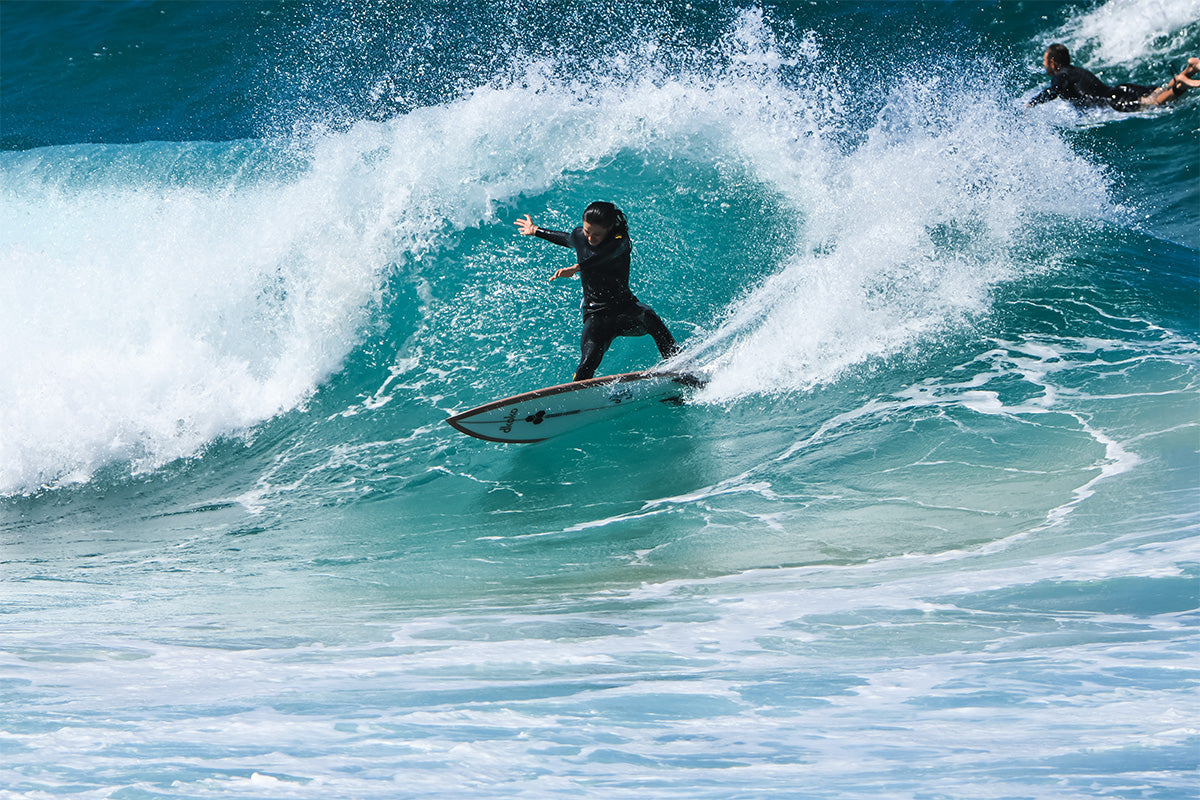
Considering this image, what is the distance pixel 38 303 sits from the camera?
31.6 ft

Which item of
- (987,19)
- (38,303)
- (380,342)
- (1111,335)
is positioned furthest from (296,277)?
(987,19)

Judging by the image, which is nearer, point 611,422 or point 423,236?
point 611,422

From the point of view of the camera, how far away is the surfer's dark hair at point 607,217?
661 centimetres

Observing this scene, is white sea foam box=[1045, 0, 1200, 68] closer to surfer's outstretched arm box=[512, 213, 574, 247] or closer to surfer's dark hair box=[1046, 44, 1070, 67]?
surfer's dark hair box=[1046, 44, 1070, 67]

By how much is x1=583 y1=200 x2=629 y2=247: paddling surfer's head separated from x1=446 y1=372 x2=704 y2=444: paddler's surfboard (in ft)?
3.59

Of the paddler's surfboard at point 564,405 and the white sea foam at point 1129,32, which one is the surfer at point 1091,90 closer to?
the white sea foam at point 1129,32

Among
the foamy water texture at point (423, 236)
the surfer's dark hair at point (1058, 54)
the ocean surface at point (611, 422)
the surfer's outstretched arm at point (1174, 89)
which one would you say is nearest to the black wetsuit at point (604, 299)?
the ocean surface at point (611, 422)

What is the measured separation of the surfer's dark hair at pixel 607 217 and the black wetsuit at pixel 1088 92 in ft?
26.3

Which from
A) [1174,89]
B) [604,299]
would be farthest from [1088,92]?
[604,299]

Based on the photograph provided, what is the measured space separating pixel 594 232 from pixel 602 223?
9cm

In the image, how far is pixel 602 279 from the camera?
695cm

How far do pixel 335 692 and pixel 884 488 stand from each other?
Result: 3.92 meters

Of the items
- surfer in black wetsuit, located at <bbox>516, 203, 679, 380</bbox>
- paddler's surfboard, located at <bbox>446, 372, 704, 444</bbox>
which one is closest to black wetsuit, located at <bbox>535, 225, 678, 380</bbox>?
surfer in black wetsuit, located at <bbox>516, 203, 679, 380</bbox>

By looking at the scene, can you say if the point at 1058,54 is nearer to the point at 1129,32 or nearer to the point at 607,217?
the point at 1129,32
